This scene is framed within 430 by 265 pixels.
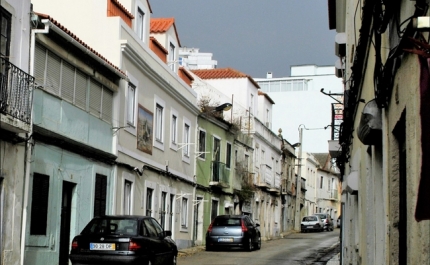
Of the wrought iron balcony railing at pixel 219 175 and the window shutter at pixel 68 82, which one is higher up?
the window shutter at pixel 68 82

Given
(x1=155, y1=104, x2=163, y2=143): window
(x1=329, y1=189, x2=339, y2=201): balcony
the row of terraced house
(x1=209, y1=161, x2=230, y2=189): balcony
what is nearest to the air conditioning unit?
the row of terraced house

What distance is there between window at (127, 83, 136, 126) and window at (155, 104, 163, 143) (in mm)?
2796

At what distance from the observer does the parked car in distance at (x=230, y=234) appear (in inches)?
1118

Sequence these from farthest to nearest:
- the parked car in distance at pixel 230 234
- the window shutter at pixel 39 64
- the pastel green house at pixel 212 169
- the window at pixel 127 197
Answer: the pastel green house at pixel 212 169
the parked car in distance at pixel 230 234
the window at pixel 127 197
the window shutter at pixel 39 64

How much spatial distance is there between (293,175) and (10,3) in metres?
44.9

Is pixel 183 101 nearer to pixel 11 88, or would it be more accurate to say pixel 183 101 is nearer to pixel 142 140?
Result: pixel 142 140

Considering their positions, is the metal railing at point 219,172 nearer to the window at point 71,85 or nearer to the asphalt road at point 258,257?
the asphalt road at point 258,257

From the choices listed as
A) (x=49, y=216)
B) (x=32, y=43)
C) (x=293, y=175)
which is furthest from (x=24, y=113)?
(x=293, y=175)

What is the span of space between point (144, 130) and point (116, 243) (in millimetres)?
9771

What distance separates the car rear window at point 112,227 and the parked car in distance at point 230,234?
12.8 m

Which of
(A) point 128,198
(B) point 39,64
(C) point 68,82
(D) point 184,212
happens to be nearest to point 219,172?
(D) point 184,212

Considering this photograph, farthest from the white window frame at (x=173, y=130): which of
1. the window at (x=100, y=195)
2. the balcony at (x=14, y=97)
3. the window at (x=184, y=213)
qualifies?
the balcony at (x=14, y=97)

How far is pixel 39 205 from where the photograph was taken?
54.1ft

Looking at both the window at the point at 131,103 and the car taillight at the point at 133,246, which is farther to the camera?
the window at the point at 131,103
